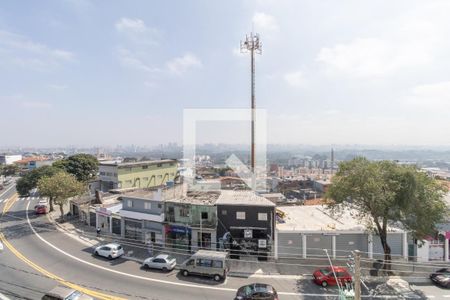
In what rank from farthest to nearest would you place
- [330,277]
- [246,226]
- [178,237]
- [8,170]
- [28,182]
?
[8,170]
[28,182]
[178,237]
[246,226]
[330,277]

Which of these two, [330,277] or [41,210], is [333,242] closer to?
[330,277]

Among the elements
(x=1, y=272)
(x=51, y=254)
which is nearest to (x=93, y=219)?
(x=51, y=254)

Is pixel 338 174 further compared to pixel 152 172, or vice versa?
pixel 152 172

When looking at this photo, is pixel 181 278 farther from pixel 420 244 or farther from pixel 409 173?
pixel 420 244

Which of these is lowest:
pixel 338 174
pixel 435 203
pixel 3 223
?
pixel 3 223

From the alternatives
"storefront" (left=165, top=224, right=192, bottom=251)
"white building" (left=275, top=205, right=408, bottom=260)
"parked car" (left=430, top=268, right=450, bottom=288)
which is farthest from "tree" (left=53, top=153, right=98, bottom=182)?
"parked car" (left=430, top=268, right=450, bottom=288)

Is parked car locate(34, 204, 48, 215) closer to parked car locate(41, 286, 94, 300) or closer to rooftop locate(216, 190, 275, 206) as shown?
rooftop locate(216, 190, 275, 206)

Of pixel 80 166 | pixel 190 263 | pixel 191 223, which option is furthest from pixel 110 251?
pixel 80 166
